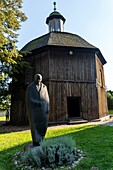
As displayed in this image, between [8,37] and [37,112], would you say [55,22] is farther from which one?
[37,112]

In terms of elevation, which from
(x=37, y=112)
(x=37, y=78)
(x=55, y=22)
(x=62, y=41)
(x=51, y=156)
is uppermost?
(x=55, y=22)

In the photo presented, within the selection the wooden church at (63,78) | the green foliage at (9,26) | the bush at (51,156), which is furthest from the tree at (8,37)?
the bush at (51,156)

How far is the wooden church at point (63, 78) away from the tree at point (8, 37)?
160cm

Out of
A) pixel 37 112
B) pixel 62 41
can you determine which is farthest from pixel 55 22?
pixel 37 112

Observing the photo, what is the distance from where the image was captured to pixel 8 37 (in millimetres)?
14320

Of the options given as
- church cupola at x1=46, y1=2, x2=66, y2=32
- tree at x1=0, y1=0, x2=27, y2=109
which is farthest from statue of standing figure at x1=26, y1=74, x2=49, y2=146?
church cupola at x1=46, y1=2, x2=66, y2=32

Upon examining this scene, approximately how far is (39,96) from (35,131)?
3.76 ft

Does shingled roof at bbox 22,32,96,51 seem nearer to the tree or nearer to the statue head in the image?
the tree

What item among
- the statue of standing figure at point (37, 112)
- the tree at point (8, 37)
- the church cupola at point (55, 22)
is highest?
the church cupola at point (55, 22)

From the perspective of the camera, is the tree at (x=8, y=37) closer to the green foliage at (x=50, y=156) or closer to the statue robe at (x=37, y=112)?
the statue robe at (x=37, y=112)

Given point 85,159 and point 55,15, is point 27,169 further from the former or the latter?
point 55,15

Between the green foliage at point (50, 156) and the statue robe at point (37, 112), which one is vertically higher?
the statue robe at point (37, 112)

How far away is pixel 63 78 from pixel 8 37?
581 cm

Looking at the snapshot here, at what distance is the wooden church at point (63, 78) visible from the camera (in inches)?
617
